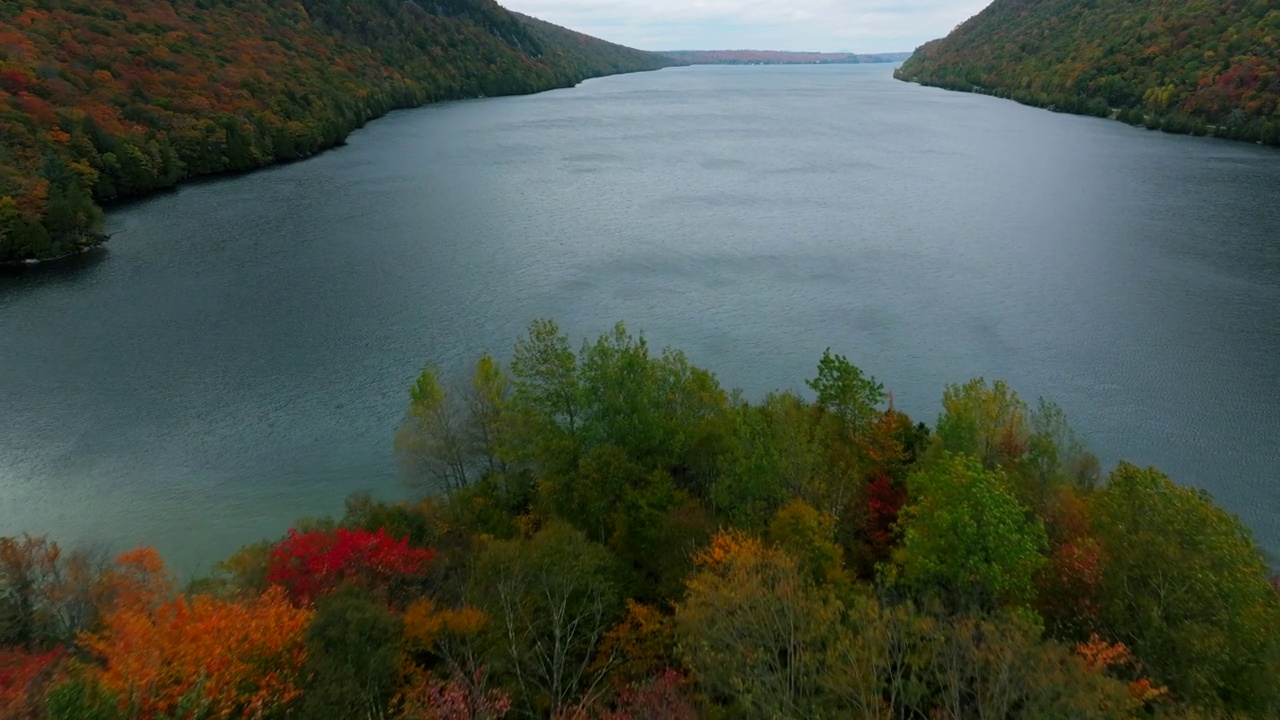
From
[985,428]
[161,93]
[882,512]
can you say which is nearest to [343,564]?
[882,512]

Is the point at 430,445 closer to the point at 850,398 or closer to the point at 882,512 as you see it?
the point at 850,398

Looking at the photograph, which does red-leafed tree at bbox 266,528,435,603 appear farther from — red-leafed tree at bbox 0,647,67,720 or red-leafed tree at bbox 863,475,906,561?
red-leafed tree at bbox 863,475,906,561

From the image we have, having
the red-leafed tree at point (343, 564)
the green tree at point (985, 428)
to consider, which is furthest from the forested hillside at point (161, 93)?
the green tree at point (985, 428)

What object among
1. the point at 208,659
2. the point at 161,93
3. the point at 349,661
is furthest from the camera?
the point at 161,93

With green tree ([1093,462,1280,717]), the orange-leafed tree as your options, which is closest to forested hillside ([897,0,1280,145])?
green tree ([1093,462,1280,717])

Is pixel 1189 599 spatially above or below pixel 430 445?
above

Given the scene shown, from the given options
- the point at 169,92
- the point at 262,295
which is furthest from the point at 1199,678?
the point at 169,92

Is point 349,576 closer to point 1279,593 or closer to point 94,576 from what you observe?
point 94,576
